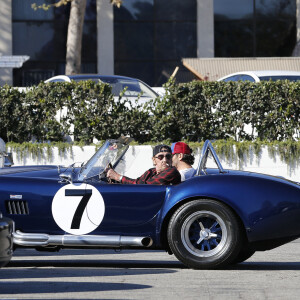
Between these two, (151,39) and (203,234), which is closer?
(203,234)

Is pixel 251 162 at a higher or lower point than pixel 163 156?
lower

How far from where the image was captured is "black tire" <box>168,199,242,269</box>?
25.3 feet

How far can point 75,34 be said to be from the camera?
2456 cm

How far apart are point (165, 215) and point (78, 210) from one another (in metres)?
0.78

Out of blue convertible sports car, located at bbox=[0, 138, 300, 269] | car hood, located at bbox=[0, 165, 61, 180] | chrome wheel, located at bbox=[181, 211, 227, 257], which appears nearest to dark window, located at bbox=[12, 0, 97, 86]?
car hood, located at bbox=[0, 165, 61, 180]

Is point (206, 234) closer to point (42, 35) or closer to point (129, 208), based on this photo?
point (129, 208)

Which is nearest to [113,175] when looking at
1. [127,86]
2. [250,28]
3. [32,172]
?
[32,172]

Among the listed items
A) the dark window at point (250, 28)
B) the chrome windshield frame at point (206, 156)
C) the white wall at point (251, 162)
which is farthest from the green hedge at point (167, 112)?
the dark window at point (250, 28)

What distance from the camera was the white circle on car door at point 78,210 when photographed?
7.80 metres

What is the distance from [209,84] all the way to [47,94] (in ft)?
9.52

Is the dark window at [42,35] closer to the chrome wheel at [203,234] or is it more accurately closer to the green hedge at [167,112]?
the green hedge at [167,112]

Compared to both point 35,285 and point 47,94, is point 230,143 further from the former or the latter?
point 35,285

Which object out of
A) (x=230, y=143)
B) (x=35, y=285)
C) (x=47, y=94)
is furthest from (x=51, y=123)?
(x=35, y=285)

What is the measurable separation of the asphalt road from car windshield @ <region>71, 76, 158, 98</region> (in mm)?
7494
